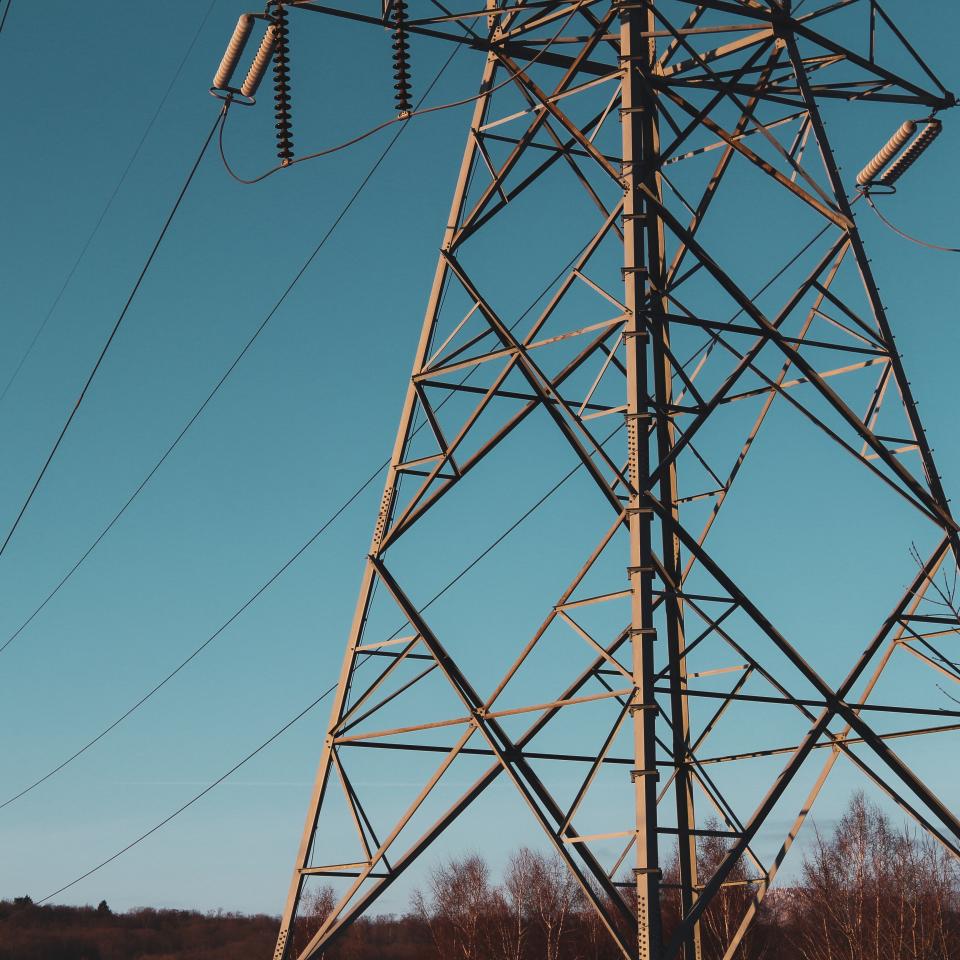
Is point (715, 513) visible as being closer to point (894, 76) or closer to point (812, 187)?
point (812, 187)

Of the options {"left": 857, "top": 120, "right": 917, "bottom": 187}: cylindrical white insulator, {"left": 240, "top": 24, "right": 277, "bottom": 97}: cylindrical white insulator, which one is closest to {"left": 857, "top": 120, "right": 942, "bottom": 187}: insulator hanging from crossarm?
{"left": 857, "top": 120, "right": 917, "bottom": 187}: cylindrical white insulator

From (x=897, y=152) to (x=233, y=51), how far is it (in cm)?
942

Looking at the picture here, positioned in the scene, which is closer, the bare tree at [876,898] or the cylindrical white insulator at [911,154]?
the cylindrical white insulator at [911,154]

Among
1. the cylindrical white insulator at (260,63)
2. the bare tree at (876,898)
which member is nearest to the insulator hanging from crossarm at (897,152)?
the cylindrical white insulator at (260,63)

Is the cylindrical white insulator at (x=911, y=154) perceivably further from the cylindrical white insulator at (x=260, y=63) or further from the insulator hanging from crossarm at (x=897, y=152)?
the cylindrical white insulator at (x=260, y=63)

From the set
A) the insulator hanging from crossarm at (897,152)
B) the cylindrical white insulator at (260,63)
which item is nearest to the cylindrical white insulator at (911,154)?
the insulator hanging from crossarm at (897,152)

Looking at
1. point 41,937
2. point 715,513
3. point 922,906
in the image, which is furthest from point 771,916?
point 715,513

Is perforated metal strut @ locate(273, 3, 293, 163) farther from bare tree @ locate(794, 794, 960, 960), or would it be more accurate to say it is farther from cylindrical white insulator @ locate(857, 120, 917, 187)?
bare tree @ locate(794, 794, 960, 960)

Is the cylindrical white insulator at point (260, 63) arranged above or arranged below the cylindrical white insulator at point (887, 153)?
below

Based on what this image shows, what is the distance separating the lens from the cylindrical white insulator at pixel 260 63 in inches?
639

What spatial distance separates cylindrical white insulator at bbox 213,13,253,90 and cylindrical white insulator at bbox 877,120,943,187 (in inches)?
365

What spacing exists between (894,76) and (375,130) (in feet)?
22.1

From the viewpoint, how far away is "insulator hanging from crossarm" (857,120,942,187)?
1872cm

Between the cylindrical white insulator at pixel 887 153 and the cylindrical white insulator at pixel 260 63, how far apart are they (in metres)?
8.80
